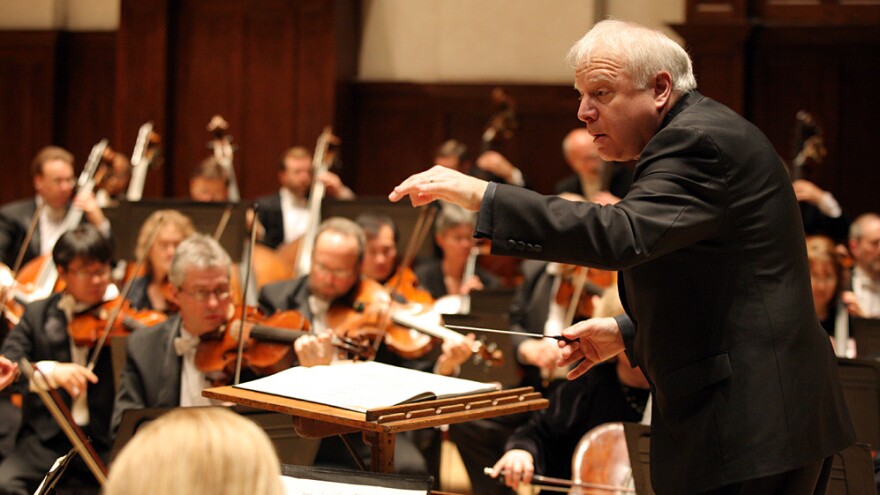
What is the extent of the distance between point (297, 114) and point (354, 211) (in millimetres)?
2173

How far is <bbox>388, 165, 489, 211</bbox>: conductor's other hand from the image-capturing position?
5.94 ft

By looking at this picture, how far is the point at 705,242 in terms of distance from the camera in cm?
186

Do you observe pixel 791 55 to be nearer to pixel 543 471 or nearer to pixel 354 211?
pixel 354 211

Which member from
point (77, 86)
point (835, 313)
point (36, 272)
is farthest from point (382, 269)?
point (77, 86)

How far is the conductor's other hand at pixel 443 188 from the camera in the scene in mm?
1812

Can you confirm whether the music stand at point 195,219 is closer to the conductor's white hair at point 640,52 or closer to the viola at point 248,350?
the viola at point 248,350

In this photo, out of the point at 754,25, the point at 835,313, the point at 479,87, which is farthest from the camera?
the point at 479,87

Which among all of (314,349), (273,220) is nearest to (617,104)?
(314,349)

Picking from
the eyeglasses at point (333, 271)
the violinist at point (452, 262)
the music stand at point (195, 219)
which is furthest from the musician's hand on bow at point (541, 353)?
the music stand at point (195, 219)

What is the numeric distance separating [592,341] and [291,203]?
15.1 feet

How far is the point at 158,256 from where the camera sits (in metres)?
4.98

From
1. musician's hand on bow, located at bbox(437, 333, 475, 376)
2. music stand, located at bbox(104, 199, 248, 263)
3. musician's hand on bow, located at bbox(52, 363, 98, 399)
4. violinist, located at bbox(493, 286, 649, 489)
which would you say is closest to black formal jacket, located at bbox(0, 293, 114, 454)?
musician's hand on bow, located at bbox(52, 363, 98, 399)

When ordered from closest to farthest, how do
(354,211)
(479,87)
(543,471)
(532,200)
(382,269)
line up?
(532,200), (543,471), (382,269), (354,211), (479,87)

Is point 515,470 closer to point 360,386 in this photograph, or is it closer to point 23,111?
point 360,386
